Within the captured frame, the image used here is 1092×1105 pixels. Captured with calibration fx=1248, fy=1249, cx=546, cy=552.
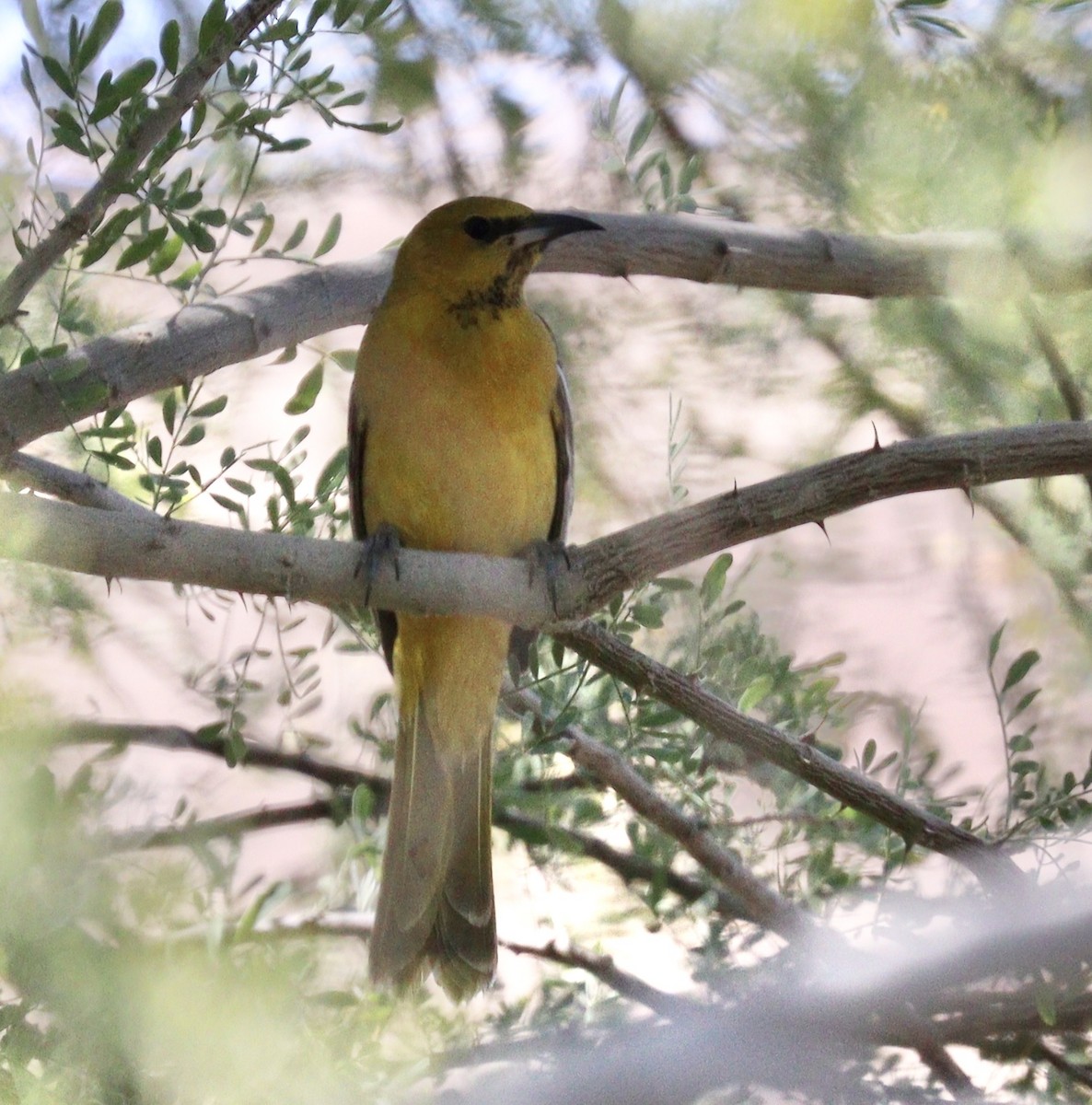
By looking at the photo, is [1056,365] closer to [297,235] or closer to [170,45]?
[297,235]

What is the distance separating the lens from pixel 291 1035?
87cm

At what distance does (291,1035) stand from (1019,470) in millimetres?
679

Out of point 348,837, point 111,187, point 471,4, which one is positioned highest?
point 471,4

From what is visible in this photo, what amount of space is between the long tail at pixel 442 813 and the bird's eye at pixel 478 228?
0.45 meters

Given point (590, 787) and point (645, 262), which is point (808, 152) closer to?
point (645, 262)

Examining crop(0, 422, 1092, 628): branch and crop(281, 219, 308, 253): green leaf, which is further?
crop(281, 219, 308, 253): green leaf

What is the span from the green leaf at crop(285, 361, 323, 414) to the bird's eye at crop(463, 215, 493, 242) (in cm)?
28

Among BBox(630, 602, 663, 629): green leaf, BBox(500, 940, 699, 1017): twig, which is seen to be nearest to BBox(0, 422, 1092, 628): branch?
BBox(630, 602, 663, 629): green leaf

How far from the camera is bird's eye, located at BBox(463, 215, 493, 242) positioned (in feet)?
4.83

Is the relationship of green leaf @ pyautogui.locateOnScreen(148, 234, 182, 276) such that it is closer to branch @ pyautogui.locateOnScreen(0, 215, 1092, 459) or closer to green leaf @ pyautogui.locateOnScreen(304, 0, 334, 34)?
branch @ pyautogui.locateOnScreen(0, 215, 1092, 459)

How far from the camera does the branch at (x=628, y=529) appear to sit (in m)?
0.91

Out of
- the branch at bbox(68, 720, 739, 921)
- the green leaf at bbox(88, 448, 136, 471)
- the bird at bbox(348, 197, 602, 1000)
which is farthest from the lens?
the bird at bbox(348, 197, 602, 1000)

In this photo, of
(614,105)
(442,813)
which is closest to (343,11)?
(614,105)

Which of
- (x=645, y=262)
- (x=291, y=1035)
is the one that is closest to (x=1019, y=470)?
(x=645, y=262)
